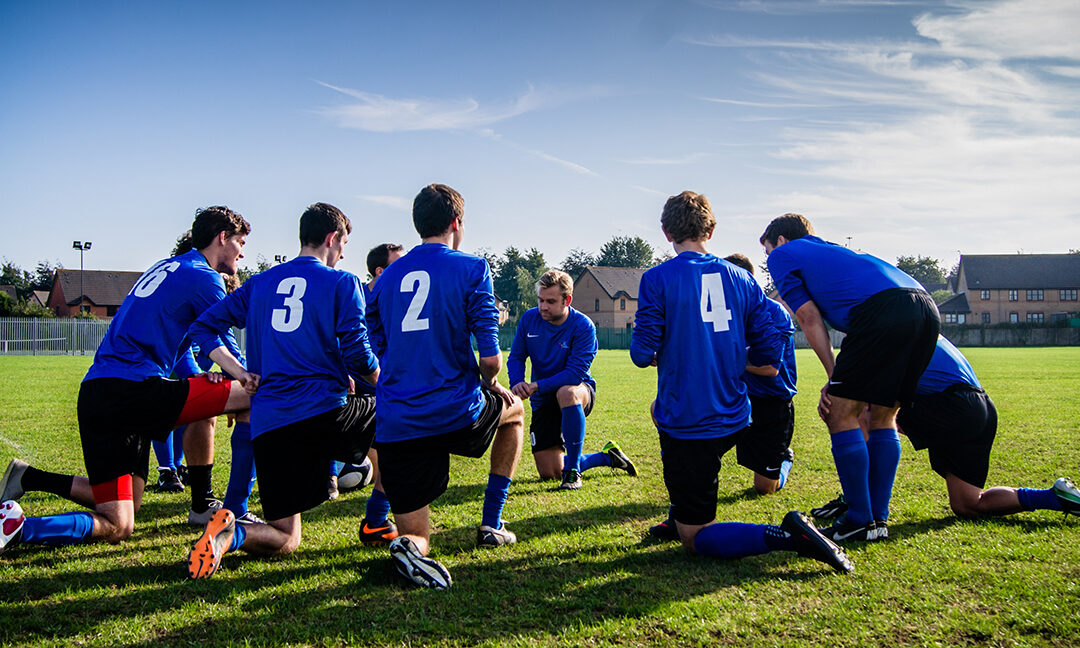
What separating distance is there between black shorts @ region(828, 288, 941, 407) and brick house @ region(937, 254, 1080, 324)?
89.4 metres

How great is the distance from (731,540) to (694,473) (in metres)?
0.44

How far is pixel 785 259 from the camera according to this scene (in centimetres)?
491

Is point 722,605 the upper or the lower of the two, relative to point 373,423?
lower

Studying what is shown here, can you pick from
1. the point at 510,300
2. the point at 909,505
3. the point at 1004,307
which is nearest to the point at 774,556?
the point at 909,505

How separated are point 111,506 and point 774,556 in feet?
14.3

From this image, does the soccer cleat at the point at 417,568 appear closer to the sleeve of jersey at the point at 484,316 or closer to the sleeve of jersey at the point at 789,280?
the sleeve of jersey at the point at 484,316

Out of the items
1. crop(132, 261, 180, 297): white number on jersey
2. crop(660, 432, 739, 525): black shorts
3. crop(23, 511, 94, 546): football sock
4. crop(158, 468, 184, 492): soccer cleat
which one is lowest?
crop(158, 468, 184, 492): soccer cleat

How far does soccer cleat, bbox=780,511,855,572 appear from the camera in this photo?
384 cm

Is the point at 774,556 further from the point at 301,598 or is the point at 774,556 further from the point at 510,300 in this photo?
the point at 510,300

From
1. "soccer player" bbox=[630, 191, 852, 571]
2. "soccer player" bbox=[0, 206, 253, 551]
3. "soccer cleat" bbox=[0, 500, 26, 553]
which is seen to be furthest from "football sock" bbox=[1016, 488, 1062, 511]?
"soccer cleat" bbox=[0, 500, 26, 553]

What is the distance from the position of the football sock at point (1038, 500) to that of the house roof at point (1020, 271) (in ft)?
296

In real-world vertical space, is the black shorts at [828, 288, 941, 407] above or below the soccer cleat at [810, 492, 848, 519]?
above

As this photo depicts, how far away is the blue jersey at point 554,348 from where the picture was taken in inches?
270

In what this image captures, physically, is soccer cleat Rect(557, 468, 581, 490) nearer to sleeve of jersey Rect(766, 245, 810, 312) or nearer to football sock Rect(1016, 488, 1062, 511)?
sleeve of jersey Rect(766, 245, 810, 312)
